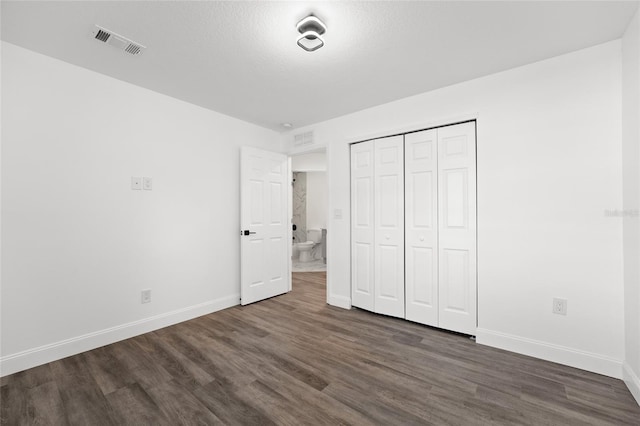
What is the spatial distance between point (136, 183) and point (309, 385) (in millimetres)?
2564

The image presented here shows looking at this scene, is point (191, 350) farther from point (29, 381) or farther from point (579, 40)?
point (579, 40)

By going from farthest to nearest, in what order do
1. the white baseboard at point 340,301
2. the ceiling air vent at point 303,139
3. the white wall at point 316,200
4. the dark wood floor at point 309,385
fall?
the white wall at point 316,200 < the ceiling air vent at point 303,139 < the white baseboard at point 340,301 < the dark wood floor at point 309,385

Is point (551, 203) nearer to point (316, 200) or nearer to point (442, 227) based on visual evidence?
point (442, 227)

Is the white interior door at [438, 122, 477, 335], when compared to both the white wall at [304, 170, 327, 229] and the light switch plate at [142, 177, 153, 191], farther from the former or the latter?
the white wall at [304, 170, 327, 229]

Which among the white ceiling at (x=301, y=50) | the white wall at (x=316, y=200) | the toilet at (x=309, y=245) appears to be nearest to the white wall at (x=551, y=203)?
the white ceiling at (x=301, y=50)

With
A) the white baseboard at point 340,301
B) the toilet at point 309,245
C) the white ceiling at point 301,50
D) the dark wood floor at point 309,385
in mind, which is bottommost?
the dark wood floor at point 309,385

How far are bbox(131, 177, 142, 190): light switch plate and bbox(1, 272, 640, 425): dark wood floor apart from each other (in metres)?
1.54

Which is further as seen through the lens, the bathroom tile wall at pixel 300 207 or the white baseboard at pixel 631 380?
the bathroom tile wall at pixel 300 207

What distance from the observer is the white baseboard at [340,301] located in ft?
11.7

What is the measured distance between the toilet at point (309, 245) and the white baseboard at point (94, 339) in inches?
133

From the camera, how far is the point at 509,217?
2484 millimetres

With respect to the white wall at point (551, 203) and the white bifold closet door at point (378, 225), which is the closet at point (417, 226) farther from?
the white wall at point (551, 203)

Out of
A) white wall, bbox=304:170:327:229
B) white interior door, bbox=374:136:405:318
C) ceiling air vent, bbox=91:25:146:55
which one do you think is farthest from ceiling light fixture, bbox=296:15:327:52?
white wall, bbox=304:170:327:229

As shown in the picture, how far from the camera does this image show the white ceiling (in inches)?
69.2
